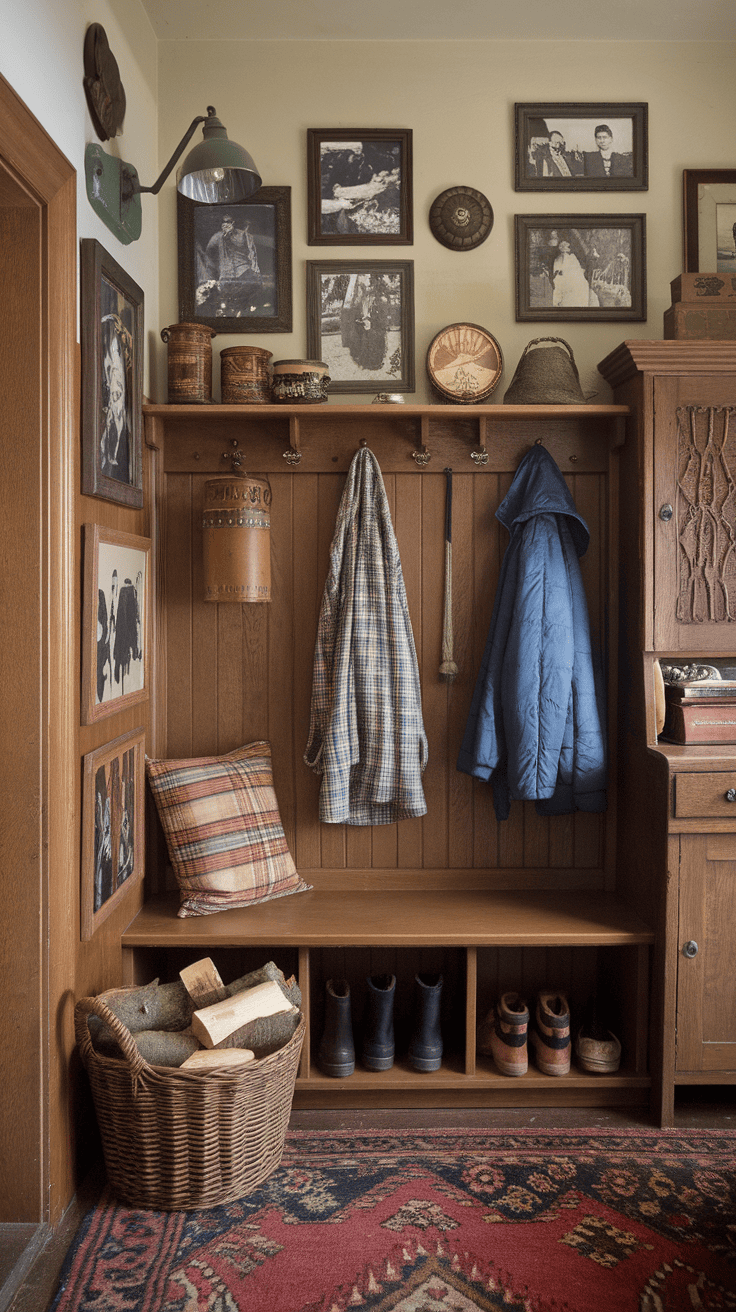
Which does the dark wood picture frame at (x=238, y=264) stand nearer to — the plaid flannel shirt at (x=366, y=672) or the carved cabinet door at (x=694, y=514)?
the plaid flannel shirt at (x=366, y=672)

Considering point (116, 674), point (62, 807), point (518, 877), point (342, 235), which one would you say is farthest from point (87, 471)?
point (518, 877)

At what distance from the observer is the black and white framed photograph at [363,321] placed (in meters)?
2.78

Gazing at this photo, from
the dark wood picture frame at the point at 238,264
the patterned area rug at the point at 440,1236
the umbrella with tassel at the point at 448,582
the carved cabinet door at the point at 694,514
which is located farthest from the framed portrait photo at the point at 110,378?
the patterned area rug at the point at 440,1236

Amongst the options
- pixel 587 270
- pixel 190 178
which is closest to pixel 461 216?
pixel 587 270

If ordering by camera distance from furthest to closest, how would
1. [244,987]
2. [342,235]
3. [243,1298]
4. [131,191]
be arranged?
[342,235] → [131,191] → [244,987] → [243,1298]

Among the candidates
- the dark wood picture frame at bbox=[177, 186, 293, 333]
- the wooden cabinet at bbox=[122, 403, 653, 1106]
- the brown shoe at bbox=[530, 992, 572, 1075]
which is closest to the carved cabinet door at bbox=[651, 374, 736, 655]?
the wooden cabinet at bbox=[122, 403, 653, 1106]

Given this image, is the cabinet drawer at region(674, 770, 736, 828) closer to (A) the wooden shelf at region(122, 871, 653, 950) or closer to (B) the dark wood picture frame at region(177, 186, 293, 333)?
(A) the wooden shelf at region(122, 871, 653, 950)

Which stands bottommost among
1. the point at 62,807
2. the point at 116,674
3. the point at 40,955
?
the point at 40,955

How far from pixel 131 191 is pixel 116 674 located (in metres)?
1.28

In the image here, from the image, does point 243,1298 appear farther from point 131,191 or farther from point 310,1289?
point 131,191

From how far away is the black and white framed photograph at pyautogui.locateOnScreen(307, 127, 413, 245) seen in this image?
2.77 m

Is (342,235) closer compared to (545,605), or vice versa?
(545,605)

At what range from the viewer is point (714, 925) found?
2.33 m

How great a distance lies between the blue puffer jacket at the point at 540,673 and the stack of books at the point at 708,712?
26 cm
